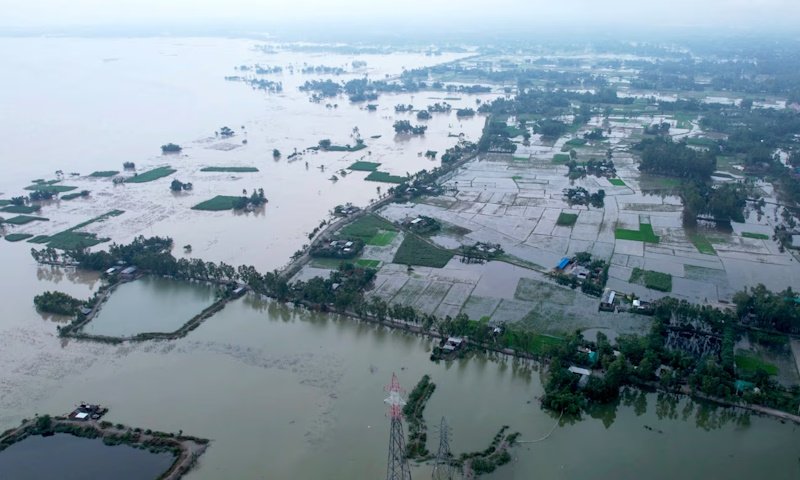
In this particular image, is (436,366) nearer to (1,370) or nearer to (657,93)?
(1,370)

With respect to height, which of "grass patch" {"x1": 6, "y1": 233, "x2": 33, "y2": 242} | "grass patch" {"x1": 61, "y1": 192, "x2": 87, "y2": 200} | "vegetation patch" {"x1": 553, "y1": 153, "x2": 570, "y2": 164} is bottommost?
"grass patch" {"x1": 6, "y1": 233, "x2": 33, "y2": 242}

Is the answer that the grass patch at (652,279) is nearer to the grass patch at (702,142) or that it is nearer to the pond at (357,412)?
the pond at (357,412)

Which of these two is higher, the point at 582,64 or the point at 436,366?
the point at 582,64

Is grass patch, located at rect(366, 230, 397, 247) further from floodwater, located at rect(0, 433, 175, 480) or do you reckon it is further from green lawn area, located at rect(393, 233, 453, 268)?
floodwater, located at rect(0, 433, 175, 480)

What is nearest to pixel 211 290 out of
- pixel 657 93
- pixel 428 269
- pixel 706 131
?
pixel 428 269

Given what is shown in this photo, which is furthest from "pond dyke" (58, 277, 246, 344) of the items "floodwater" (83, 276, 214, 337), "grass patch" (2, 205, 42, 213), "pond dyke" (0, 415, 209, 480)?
"grass patch" (2, 205, 42, 213)

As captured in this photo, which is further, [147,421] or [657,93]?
[657,93]
